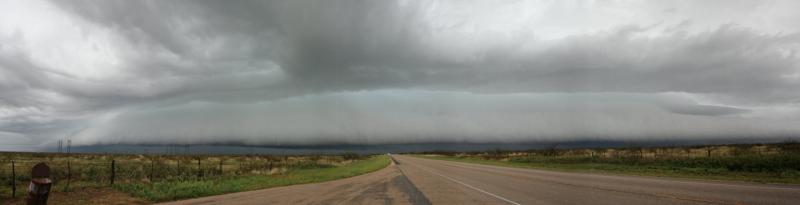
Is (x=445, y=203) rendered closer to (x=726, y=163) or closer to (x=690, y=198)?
(x=690, y=198)

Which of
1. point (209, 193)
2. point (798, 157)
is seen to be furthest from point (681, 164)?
point (209, 193)

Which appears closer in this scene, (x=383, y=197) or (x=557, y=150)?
(x=383, y=197)

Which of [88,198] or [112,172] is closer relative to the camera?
[88,198]

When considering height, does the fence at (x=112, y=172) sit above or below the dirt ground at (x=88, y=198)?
below

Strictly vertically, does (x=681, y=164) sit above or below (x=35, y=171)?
below

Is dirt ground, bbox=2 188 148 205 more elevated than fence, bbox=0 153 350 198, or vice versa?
dirt ground, bbox=2 188 148 205

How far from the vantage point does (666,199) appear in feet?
39.5

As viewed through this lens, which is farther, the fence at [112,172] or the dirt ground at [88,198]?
the fence at [112,172]

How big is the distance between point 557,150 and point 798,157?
64260 mm

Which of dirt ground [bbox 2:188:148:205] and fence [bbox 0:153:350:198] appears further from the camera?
fence [bbox 0:153:350:198]

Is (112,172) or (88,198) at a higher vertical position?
(112,172)

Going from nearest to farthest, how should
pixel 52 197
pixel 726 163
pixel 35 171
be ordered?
pixel 35 171, pixel 52 197, pixel 726 163

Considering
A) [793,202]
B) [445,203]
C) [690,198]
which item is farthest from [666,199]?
[445,203]

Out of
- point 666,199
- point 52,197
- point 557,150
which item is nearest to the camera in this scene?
point 666,199
